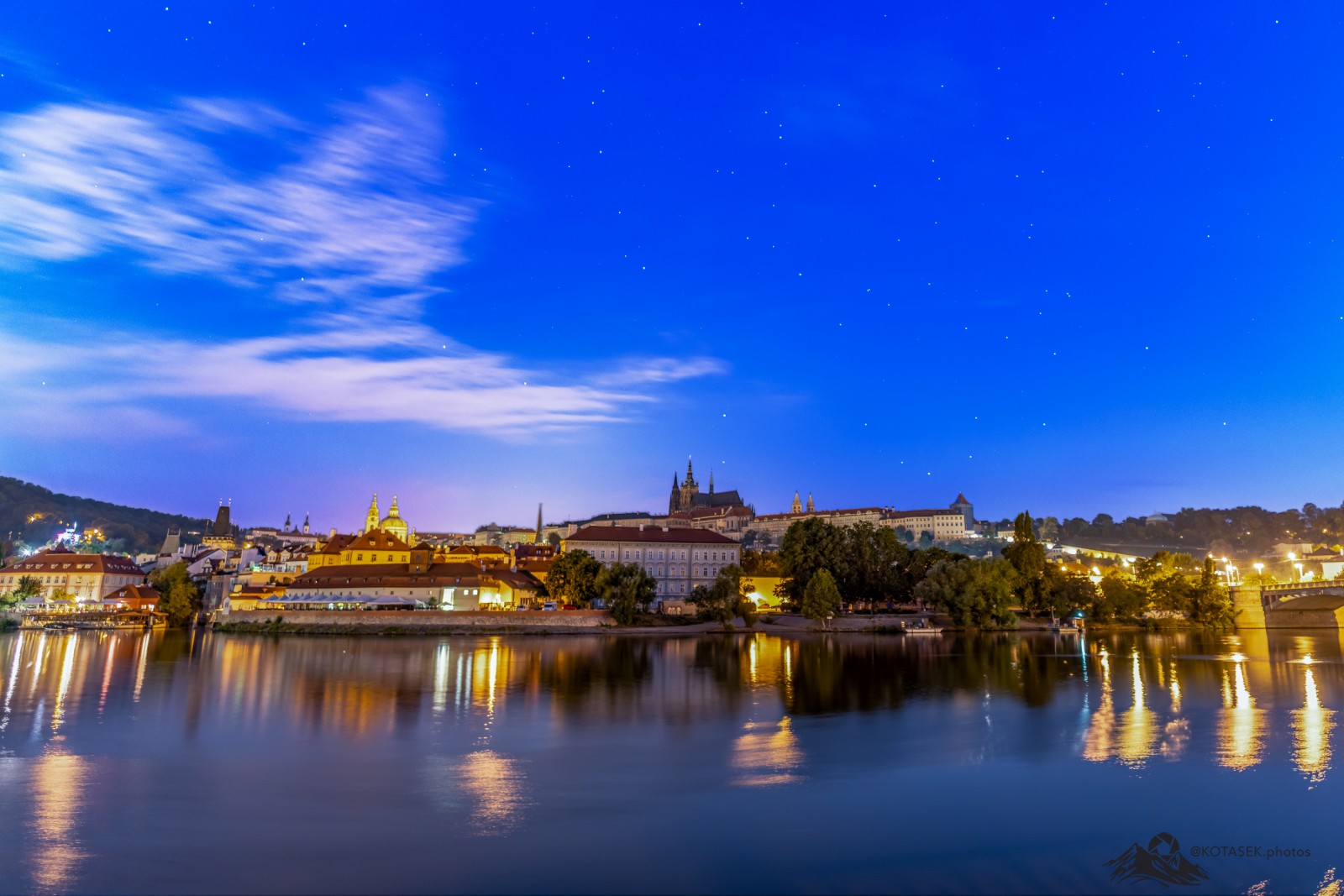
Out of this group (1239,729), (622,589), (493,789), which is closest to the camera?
(493,789)

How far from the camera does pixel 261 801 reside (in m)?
14.2

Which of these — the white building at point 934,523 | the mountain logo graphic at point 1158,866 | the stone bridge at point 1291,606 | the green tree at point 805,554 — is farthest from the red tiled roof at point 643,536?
the white building at point 934,523

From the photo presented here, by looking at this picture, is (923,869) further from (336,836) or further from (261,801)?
(261,801)

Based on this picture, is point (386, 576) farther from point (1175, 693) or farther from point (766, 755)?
point (1175, 693)

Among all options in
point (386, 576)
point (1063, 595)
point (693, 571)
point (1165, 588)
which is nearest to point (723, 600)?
point (693, 571)

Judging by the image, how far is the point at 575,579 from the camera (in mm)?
59938

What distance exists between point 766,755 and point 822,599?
44608 millimetres

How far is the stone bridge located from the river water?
4814 centimetres

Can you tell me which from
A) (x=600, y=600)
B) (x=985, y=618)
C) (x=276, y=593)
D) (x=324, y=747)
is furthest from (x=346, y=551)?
(x=324, y=747)

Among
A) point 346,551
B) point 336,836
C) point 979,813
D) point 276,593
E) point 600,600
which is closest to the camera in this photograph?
point 336,836

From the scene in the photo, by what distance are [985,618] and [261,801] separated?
57671mm

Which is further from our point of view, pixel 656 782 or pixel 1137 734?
pixel 1137 734

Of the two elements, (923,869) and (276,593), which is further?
(276,593)

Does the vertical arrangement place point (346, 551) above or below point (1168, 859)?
above
